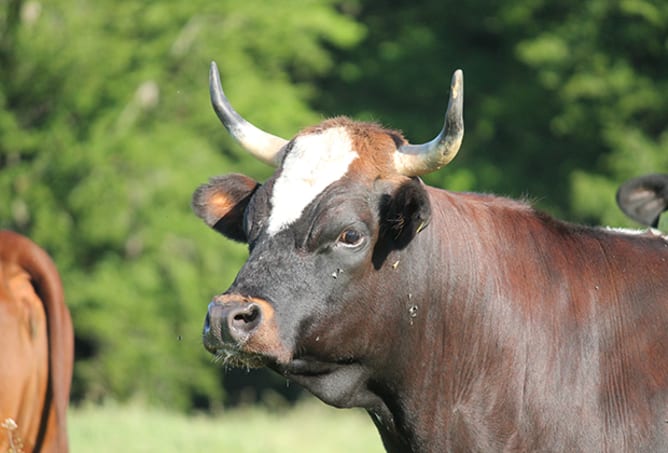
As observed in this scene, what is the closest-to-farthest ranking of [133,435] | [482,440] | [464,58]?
[482,440]
[133,435]
[464,58]

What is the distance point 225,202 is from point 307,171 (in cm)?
70

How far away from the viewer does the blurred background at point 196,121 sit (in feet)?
76.9

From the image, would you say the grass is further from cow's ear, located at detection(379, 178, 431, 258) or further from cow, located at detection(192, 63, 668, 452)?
cow's ear, located at detection(379, 178, 431, 258)

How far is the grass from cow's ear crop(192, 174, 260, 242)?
5.27 m

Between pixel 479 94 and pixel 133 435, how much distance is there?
17334 mm

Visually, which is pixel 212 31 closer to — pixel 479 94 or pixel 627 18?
pixel 479 94

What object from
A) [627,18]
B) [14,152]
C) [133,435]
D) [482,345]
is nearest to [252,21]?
[14,152]

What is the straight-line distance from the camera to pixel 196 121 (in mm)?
26172

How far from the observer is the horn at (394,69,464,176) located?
193 inches

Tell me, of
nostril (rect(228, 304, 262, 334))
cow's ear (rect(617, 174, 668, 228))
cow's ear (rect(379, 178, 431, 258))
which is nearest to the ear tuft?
cow's ear (rect(379, 178, 431, 258))

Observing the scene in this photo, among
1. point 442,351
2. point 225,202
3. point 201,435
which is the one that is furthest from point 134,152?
point 442,351

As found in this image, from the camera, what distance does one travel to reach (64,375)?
7.47 m

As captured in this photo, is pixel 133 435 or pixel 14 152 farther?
pixel 14 152

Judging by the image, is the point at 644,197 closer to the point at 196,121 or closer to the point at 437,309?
the point at 437,309
